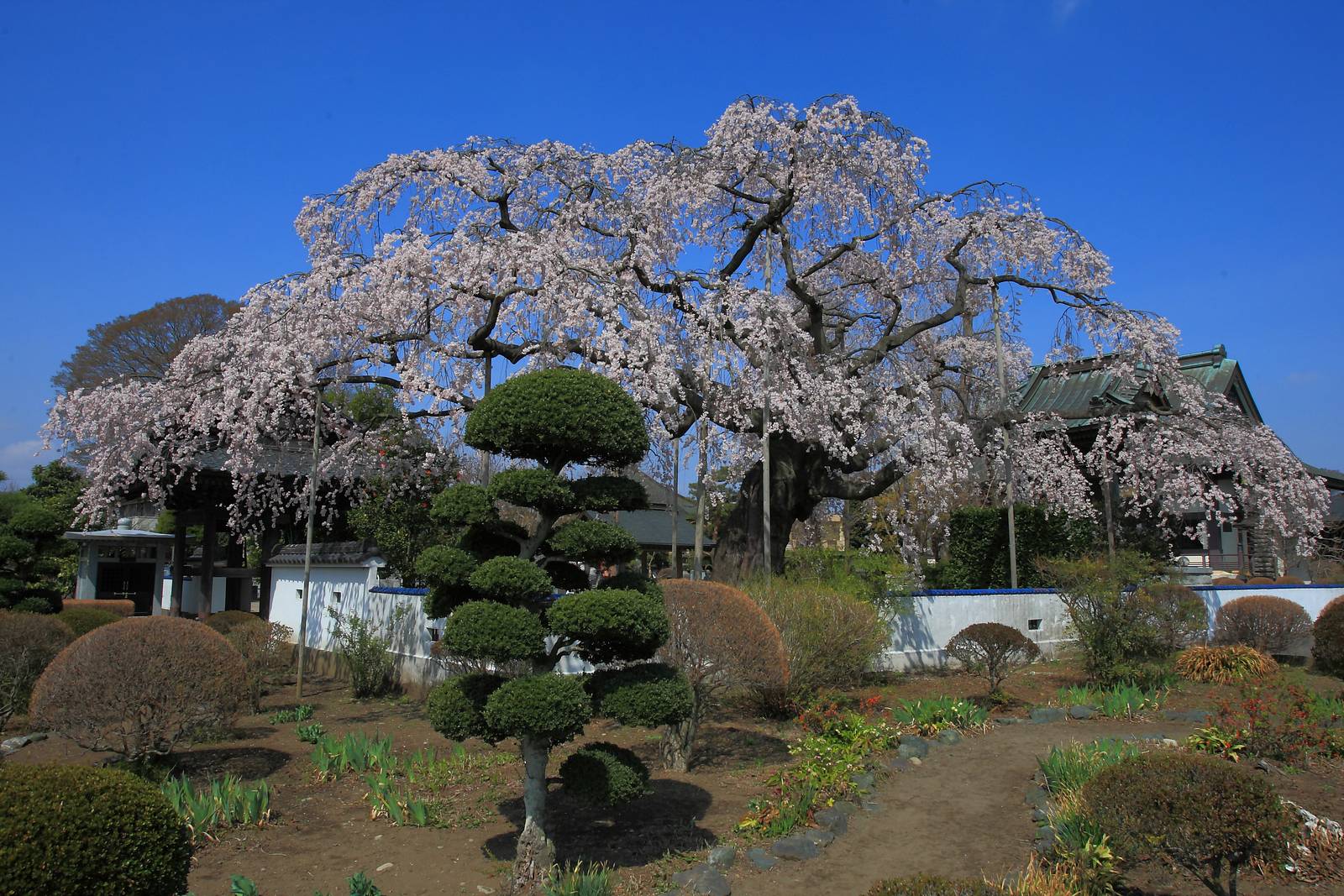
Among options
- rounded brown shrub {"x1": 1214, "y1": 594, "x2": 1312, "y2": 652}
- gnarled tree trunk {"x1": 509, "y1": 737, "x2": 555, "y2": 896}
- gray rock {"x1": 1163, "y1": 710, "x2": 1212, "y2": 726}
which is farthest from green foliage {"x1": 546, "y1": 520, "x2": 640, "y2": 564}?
rounded brown shrub {"x1": 1214, "y1": 594, "x2": 1312, "y2": 652}

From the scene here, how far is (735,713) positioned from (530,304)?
229 inches

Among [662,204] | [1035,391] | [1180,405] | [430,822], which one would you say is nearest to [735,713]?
[430,822]

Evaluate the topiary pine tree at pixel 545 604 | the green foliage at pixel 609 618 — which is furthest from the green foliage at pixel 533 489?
the green foliage at pixel 609 618

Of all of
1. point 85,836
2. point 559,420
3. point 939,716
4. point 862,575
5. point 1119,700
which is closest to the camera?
point 85,836

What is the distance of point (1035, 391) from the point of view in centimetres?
2431

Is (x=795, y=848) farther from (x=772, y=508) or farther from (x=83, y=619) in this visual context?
(x=83, y=619)

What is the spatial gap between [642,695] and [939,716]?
16.1ft

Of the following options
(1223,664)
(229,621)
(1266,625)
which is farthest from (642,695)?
(1266,625)

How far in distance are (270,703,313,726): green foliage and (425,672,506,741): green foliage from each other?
591 cm

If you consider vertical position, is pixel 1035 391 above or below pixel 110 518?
above

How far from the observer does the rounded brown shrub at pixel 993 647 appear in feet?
35.1

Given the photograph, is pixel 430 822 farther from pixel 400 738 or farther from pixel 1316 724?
pixel 1316 724

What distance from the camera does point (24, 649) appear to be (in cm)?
956

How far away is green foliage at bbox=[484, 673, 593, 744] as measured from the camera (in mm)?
5211
